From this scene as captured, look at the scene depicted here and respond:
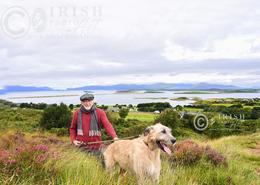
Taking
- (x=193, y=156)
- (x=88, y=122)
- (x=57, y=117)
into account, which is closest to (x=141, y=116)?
(x=57, y=117)

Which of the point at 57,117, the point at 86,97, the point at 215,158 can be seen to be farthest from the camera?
the point at 57,117

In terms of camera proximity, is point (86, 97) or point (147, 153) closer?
point (147, 153)

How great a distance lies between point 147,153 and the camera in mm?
6129

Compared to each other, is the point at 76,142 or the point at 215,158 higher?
the point at 76,142

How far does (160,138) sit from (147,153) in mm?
326

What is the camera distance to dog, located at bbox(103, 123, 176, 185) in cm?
601

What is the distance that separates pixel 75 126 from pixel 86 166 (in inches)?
106

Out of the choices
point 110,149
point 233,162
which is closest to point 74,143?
point 110,149

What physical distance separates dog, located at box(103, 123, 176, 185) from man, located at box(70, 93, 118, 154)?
5.58 ft

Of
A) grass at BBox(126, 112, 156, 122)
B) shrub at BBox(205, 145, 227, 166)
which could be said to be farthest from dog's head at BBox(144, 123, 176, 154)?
grass at BBox(126, 112, 156, 122)

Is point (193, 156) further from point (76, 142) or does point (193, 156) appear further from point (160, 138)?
point (160, 138)

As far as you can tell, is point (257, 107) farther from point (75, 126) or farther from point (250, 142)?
point (75, 126)

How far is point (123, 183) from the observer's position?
5.80m


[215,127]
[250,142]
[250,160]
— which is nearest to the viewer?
[250,160]
